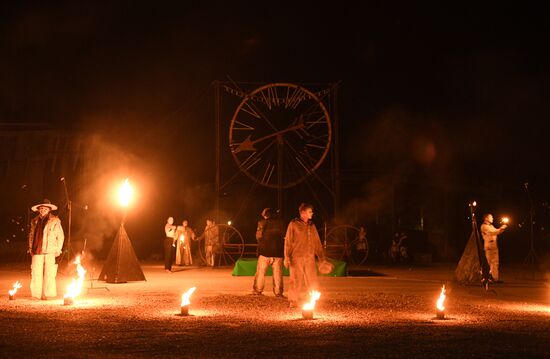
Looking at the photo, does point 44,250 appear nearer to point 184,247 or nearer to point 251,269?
point 251,269

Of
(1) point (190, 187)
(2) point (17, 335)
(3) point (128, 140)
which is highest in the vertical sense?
(3) point (128, 140)

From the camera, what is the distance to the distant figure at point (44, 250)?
41.4 feet

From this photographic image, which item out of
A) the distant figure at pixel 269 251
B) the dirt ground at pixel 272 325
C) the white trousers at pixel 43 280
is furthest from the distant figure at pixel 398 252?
the white trousers at pixel 43 280

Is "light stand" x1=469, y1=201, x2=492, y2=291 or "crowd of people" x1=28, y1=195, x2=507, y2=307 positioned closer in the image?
"crowd of people" x1=28, y1=195, x2=507, y2=307

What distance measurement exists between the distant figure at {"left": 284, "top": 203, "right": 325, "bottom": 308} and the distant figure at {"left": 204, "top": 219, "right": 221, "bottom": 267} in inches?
437

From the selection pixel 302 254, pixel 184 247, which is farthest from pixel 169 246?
pixel 302 254

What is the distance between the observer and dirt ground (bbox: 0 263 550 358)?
7.17 meters

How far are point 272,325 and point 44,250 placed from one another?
567 centimetres

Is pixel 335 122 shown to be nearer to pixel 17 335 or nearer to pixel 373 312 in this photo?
pixel 373 312

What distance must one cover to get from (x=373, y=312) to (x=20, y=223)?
22.6m

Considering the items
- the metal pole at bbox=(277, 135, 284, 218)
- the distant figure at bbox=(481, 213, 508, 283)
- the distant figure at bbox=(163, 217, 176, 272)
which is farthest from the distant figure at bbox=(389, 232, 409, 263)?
the distant figure at bbox=(481, 213, 508, 283)

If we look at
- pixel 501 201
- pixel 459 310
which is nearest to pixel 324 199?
pixel 501 201

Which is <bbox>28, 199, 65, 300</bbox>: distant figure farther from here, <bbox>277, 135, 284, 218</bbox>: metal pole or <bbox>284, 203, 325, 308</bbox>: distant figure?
<bbox>277, 135, 284, 218</bbox>: metal pole

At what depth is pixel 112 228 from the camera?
29.4 meters
